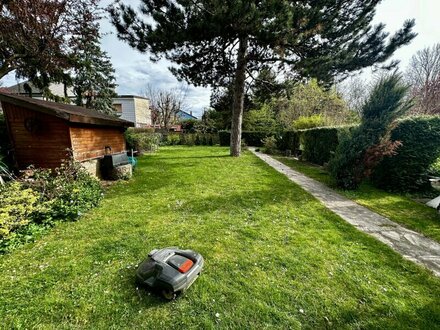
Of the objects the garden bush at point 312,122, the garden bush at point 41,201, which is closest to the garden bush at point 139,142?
the garden bush at point 41,201

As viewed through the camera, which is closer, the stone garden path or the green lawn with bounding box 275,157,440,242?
the stone garden path

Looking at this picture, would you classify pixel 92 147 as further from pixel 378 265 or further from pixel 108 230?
pixel 378 265

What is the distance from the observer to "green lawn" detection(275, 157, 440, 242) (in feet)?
12.8

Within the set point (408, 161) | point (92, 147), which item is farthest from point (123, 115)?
point (408, 161)

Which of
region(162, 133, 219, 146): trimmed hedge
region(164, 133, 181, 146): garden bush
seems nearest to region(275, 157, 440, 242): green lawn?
region(162, 133, 219, 146): trimmed hedge

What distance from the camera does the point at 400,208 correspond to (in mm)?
4848

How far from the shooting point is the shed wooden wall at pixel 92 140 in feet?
20.1

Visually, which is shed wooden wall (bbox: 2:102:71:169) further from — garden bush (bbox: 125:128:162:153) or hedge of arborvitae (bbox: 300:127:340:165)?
hedge of arborvitae (bbox: 300:127:340:165)

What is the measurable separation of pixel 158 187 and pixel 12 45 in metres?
6.66

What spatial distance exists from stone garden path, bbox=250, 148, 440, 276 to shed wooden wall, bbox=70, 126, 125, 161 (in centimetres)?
700

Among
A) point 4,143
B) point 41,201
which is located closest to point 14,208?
point 41,201

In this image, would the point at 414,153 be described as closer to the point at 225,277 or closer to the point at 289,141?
the point at 225,277

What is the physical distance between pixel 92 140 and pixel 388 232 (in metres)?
8.26

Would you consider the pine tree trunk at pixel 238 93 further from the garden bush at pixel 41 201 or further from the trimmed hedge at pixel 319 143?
the garden bush at pixel 41 201
